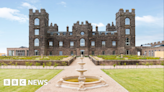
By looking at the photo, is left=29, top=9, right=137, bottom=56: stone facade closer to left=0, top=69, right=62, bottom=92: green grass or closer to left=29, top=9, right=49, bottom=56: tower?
left=29, top=9, right=49, bottom=56: tower

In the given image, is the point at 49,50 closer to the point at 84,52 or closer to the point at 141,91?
the point at 84,52

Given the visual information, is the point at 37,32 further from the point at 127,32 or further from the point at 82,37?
the point at 127,32

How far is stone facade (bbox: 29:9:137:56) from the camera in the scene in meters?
42.7

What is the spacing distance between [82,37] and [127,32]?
14.5m

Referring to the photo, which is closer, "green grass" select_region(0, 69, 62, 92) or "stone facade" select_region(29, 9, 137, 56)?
"green grass" select_region(0, 69, 62, 92)

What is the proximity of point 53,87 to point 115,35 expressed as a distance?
39.9 m

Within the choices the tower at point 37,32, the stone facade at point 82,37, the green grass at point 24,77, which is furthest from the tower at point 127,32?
the green grass at point 24,77

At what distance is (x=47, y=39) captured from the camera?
45406mm

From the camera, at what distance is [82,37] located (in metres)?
43.5

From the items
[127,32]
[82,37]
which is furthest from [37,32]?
[127,32]

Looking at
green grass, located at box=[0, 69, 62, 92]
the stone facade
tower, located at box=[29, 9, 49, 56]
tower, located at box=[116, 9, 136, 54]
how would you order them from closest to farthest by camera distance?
1. green grass, located at box=[0, 69, 62, 92]
2. tower, located at box=[29, 9, 49, 56]
3. the stone facade
4. tower, located at box=[116, 9, 136, 54]

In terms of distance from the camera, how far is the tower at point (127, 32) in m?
43.0

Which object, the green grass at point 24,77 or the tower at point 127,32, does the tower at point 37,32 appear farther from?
the green grass at point 24,77

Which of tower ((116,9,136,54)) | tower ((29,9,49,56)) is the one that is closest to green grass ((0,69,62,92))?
tower ((29,9,49,56))
